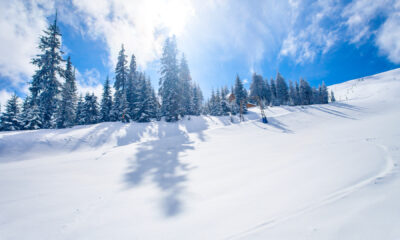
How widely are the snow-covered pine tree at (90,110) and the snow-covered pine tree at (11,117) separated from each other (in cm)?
847

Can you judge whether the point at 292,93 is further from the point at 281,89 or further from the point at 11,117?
the point at 11,117

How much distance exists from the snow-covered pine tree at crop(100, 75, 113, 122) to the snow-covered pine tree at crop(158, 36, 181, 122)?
1281 cm

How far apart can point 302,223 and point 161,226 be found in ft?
8.24

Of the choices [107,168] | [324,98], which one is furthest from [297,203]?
[324,98]

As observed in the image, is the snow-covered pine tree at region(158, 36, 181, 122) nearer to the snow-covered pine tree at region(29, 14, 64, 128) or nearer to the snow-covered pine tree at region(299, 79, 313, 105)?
the snow-covered pine tree at region(29, 14, 64, 128)

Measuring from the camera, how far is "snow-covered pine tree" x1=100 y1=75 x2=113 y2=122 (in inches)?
1106

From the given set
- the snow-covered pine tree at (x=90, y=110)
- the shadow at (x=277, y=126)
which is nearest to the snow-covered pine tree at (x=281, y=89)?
the shadow at (x=277, y=126)

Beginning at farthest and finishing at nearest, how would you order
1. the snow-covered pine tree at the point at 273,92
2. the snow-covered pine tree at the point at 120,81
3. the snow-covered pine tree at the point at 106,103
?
the snow-covered pine tree at the point at 273,92 → the snow-covered pine tree at the point at 106,103 → the snow-covered pine tree at the point at 120,81

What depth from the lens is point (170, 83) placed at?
22734 millimetres

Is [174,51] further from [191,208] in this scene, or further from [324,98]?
[324,98]

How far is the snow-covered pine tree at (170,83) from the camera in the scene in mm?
22103

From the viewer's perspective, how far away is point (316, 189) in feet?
10.0

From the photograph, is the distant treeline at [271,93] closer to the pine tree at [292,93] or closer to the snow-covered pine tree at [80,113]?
the pine tree at [292,93]

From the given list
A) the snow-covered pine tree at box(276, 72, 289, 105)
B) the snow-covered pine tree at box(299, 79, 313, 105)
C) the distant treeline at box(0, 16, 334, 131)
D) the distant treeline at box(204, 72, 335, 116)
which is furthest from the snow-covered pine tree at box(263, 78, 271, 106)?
the distant treeline at box(0, 16, 334, 131)
